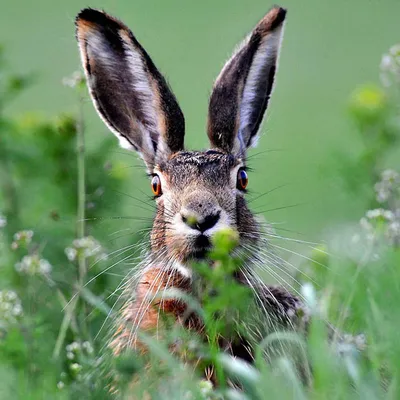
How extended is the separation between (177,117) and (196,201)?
0.87 metres

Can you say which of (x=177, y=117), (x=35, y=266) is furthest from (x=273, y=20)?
(x=35, y=266)

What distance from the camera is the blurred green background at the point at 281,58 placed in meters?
10.3

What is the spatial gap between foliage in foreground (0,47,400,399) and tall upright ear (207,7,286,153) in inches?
22.8

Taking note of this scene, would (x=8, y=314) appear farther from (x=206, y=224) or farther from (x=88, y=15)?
(x=88, y=15)

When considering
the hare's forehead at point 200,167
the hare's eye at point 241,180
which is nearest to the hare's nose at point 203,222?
the hare's forehead at point 200,167

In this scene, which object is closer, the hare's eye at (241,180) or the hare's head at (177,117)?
the hare's head at (177,117)

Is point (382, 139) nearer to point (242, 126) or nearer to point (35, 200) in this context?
point (242, 126)

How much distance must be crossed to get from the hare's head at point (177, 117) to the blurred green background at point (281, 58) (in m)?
2.97

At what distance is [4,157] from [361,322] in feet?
8.25

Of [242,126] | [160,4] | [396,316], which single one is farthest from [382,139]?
[160,4]

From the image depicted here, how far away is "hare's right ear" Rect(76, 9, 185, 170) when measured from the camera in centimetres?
546

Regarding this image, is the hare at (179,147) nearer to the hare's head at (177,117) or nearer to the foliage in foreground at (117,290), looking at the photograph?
the hare's head at (177,117)

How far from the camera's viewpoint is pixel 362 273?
4926 mm

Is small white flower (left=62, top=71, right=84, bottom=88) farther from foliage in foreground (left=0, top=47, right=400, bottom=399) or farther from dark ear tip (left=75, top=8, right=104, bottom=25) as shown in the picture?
dark ear tip (left=75, top=8, right=104, bottom=25)
